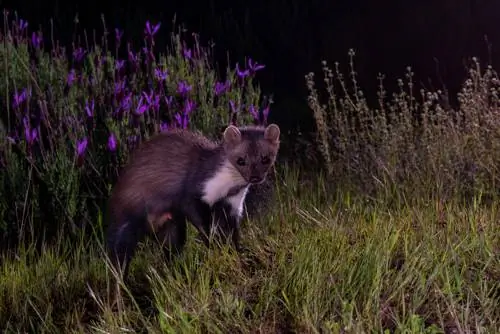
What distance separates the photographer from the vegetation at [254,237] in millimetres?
3293

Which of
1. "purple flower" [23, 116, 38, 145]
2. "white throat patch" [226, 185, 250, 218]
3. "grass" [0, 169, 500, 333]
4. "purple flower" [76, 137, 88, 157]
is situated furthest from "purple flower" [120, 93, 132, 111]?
"white throat patch" [226, 185, 250, 218]

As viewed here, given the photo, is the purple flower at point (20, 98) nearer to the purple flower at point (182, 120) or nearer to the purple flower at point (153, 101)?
the purple flower at point (153, 101)

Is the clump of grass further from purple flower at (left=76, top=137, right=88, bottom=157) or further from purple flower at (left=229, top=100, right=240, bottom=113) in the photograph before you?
purple flower at (left=76, top=137, right=88, bottom=157)

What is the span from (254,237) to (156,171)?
0.56 m

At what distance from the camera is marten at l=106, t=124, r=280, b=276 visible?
3877mm

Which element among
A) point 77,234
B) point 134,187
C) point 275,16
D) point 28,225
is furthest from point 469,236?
point 275,16

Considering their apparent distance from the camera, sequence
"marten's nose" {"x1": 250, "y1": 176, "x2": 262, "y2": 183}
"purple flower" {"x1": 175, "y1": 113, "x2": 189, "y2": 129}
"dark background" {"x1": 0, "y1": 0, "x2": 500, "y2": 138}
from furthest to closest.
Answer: "dark background" {"x1": 0, "y1": 0, "x2": 500, "y2": 138}, "purple flower" {"x1": 175, "y1": 113, "x2": 189, "y2": 129}, "marten's nose" {"x1": 250, "y1": 176, "x2": 262, "y2": 183}

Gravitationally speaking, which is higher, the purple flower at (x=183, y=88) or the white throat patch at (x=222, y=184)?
the purple flower at (x=183, y=88)

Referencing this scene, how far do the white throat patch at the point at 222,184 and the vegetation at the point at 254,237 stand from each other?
0.24m

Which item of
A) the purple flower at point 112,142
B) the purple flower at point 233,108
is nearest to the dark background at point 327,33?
the purple flower at point 233,108

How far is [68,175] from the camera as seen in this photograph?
455 centimetres

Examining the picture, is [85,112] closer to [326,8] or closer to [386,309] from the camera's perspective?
[386,309]

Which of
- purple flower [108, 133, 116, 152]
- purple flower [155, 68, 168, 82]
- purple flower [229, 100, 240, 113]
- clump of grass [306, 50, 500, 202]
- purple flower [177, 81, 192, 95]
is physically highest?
purple flower [155, 68, 168, 82]

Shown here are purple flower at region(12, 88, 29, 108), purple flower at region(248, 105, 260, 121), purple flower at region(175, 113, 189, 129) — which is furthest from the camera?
purple flower at region(248, 105, 260, 121)
